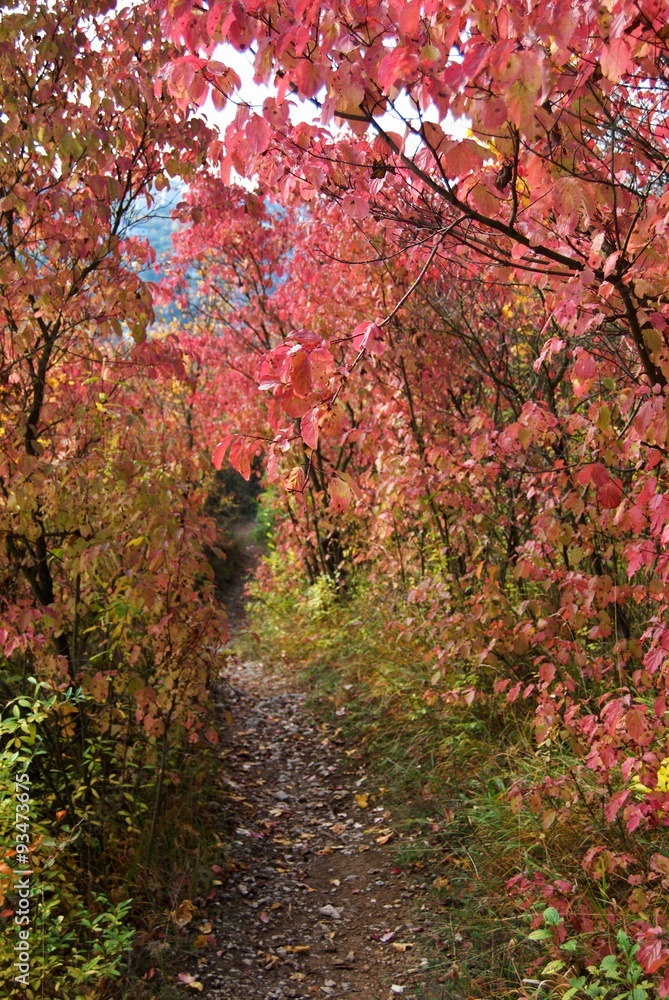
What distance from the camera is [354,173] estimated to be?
336cm

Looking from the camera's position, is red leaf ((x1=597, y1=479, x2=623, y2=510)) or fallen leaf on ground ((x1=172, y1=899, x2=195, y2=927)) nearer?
red leaf ((x1=597, y1=479, x2=623, y2=510))

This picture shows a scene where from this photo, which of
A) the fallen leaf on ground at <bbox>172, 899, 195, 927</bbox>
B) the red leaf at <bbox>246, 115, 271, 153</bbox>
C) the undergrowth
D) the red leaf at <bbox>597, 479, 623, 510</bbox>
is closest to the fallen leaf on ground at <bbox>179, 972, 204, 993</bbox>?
the fallen leaf on ground at <bbox>172, 899, 195, 927</bbox>

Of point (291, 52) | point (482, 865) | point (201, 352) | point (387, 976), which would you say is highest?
point (201, 352)

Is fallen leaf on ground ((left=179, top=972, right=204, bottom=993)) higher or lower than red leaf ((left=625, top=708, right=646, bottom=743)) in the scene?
lower

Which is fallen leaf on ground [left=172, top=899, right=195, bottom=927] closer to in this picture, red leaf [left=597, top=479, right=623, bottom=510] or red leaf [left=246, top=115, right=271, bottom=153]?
red leaf [left=597, top=479, right=623, bottom=510]

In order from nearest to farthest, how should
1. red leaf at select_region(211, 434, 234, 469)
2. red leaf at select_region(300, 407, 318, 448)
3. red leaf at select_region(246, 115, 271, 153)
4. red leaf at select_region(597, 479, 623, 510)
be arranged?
red leaf at select_region(300, 407, 318, 448) → red leaf at select_region(246, 115, 271, 153) → red leaf at select_region(211, 434, 234, 469) → red leaf at select_region(597, 479, 623, 510)

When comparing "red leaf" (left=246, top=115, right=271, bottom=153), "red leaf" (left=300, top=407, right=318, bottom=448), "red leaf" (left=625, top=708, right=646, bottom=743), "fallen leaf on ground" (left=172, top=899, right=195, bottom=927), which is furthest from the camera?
"fallen leaf on ground" (left=172, top=899, right=195, bottom=927)

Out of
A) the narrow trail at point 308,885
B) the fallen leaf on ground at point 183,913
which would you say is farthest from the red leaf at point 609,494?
the fallen leaf on ground at point 183,913

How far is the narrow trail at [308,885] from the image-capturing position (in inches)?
147

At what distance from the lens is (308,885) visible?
181 inches

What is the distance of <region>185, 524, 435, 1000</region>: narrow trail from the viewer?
374cm

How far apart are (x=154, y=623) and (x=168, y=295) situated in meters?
5.28

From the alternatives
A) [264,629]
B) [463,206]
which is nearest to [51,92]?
[463,206]

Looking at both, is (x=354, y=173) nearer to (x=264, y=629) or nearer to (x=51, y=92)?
(x=51, y=92)
